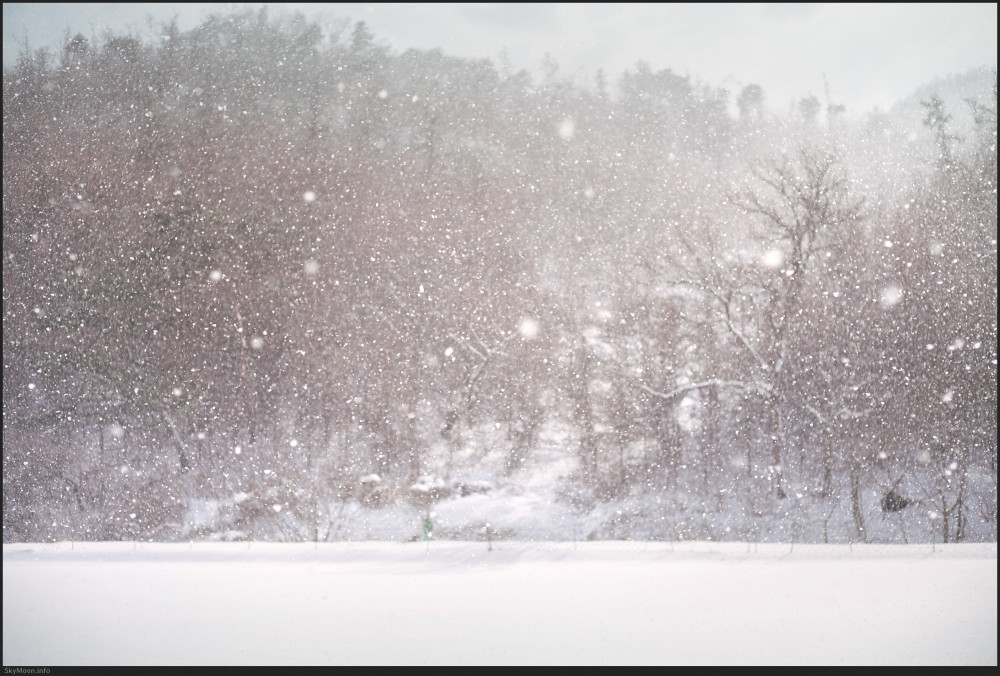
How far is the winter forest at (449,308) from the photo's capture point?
9.00 metres

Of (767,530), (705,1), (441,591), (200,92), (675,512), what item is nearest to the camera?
(441,591)

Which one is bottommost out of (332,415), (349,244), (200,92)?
(332,415)

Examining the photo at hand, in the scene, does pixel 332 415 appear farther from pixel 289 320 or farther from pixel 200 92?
pixel 200 92

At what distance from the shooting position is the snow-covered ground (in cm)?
345

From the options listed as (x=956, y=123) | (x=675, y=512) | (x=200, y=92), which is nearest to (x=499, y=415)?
(x=675, y=512)

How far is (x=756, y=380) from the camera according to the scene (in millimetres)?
10180

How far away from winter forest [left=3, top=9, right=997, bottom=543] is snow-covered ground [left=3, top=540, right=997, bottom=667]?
3.84 meters

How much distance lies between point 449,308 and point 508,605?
8.00 meters

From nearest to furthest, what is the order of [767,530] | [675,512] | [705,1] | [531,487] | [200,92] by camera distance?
[705,1], [767,530], [675,512], [531,487], [200,92]

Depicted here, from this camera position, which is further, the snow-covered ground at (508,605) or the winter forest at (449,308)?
the winter forest at (449,308)

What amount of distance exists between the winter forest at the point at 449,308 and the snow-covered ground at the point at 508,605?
→ 384 centimetres

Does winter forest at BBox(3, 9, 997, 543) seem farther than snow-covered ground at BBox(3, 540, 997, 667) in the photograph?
Yes

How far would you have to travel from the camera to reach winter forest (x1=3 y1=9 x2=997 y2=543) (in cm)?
900

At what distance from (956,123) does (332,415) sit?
37.4 ft
